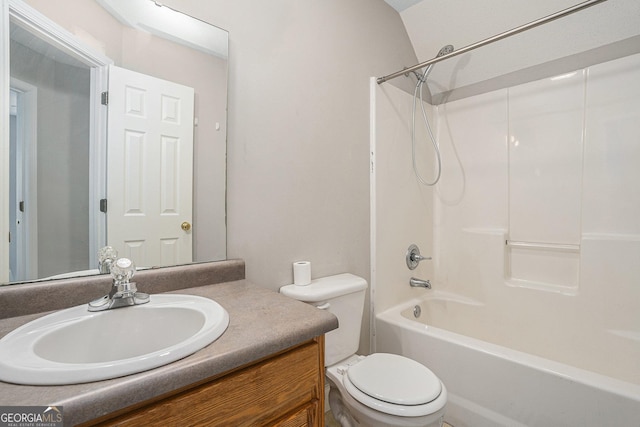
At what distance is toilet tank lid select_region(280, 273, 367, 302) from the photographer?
1.29 meters

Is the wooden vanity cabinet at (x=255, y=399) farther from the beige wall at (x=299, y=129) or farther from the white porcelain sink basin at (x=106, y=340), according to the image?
the beige wall at (x=299, y=129)

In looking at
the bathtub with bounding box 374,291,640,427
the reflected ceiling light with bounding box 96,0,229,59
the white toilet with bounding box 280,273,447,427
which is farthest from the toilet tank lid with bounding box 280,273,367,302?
Result: the reflected ceiling light with bounding box 96,0,229,59

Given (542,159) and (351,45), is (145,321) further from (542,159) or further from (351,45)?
(542,159)

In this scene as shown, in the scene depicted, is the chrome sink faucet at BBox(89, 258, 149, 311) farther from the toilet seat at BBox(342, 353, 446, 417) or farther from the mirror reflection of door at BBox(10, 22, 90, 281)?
the toilet seat at BBox(342, 353, 446, 417)

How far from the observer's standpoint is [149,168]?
3.44 ft

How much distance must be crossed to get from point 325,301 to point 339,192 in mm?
624

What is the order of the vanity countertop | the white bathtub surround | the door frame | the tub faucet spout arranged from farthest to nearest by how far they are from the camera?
1. the tub faucet spout
2. the white bathtub surround
3. the door frame
4. the vanity countertop

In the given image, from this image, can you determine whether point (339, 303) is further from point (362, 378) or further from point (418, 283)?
point (418, 283)

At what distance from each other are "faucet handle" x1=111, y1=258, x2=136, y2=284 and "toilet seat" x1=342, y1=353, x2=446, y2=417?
914mm

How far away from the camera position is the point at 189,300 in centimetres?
89

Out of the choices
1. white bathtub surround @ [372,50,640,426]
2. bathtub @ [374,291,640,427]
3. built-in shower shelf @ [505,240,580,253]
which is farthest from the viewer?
built-in shower shelf @ [505,240,580,253]

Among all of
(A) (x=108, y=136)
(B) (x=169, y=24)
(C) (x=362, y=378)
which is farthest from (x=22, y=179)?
(C) (x=362, y=378)

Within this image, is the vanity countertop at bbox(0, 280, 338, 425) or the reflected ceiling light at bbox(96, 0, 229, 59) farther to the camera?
the reflected ceiling light at bbox(96, 0, 229, 59)

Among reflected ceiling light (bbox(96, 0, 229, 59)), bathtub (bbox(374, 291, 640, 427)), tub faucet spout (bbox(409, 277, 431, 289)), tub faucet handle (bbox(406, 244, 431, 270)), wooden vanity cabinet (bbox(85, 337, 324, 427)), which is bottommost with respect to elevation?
bathtub (bbox(374, 291, 640, 427))
